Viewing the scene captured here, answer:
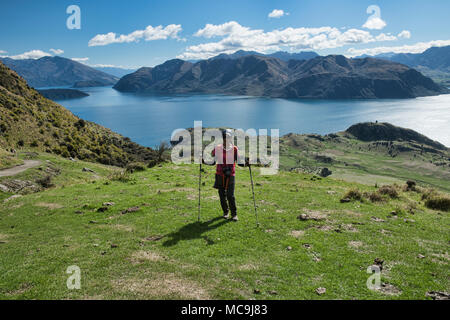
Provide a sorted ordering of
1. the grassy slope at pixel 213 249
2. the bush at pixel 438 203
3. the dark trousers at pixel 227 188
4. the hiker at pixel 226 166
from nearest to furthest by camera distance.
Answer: the grassy slope at pixel 213 249 → the hiker at pixel 226 166 → the dark trousers at pixel 227 188 → the bush at pixel 438 203

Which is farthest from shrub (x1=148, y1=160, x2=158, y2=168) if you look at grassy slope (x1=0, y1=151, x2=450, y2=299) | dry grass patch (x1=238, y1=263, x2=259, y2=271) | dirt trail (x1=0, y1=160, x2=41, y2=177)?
dry grass patch (x1=238, y1=263, x2=259, y2=271)

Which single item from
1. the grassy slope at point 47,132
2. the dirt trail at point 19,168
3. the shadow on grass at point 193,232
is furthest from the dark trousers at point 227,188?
the grassy slope at point 47,132

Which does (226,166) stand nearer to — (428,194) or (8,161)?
(428,194)

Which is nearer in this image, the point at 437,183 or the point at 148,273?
the point at 148,273

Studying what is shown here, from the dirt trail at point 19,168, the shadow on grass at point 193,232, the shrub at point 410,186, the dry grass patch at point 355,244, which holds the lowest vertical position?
the shrub at point 410,186

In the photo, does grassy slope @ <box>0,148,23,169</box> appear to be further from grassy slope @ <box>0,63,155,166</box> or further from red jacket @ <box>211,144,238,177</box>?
red jacket @ <box>211,144,238,177</box>

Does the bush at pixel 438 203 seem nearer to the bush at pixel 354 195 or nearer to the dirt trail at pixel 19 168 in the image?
the bush at pixel 354 195

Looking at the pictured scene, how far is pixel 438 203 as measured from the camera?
17234 mm

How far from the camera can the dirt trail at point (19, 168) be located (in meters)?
23.5

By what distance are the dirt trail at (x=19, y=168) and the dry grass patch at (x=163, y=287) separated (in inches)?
862

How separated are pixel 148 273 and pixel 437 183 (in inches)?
8901
